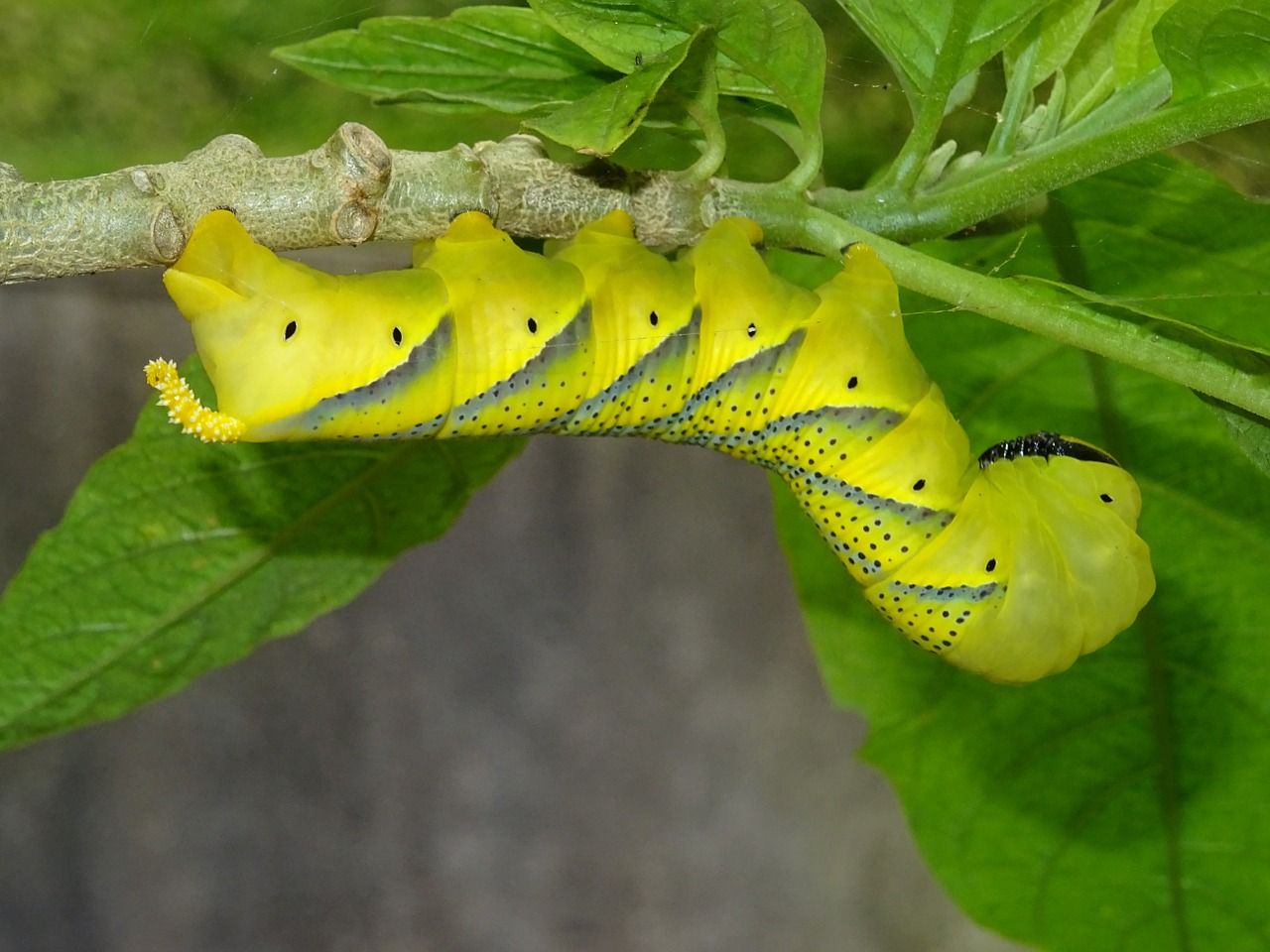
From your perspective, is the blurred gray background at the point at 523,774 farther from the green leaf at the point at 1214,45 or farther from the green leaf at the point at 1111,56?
the green leaf at the point at 1214,45

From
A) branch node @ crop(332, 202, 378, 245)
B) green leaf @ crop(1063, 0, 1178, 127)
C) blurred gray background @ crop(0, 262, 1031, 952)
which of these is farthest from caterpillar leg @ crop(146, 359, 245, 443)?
blurred gray background @ crop(0, 262, 1031, 952)

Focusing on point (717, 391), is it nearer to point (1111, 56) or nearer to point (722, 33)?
point (722, 33)

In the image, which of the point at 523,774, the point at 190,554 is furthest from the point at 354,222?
the point at 523,774

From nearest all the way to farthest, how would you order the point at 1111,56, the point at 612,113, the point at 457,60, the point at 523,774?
1. the point at 612,113
2. the point at 457,60
3. the point at 1111,56
4. the point at 523,774

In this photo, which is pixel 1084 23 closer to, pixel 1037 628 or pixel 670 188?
pixel 670 188

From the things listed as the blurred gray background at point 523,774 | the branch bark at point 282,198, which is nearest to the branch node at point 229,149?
the branch bark at point 282,198

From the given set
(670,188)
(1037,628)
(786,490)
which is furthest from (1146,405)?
(670,188)

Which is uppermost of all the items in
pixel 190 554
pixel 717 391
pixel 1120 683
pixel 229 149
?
pixel 229 149
